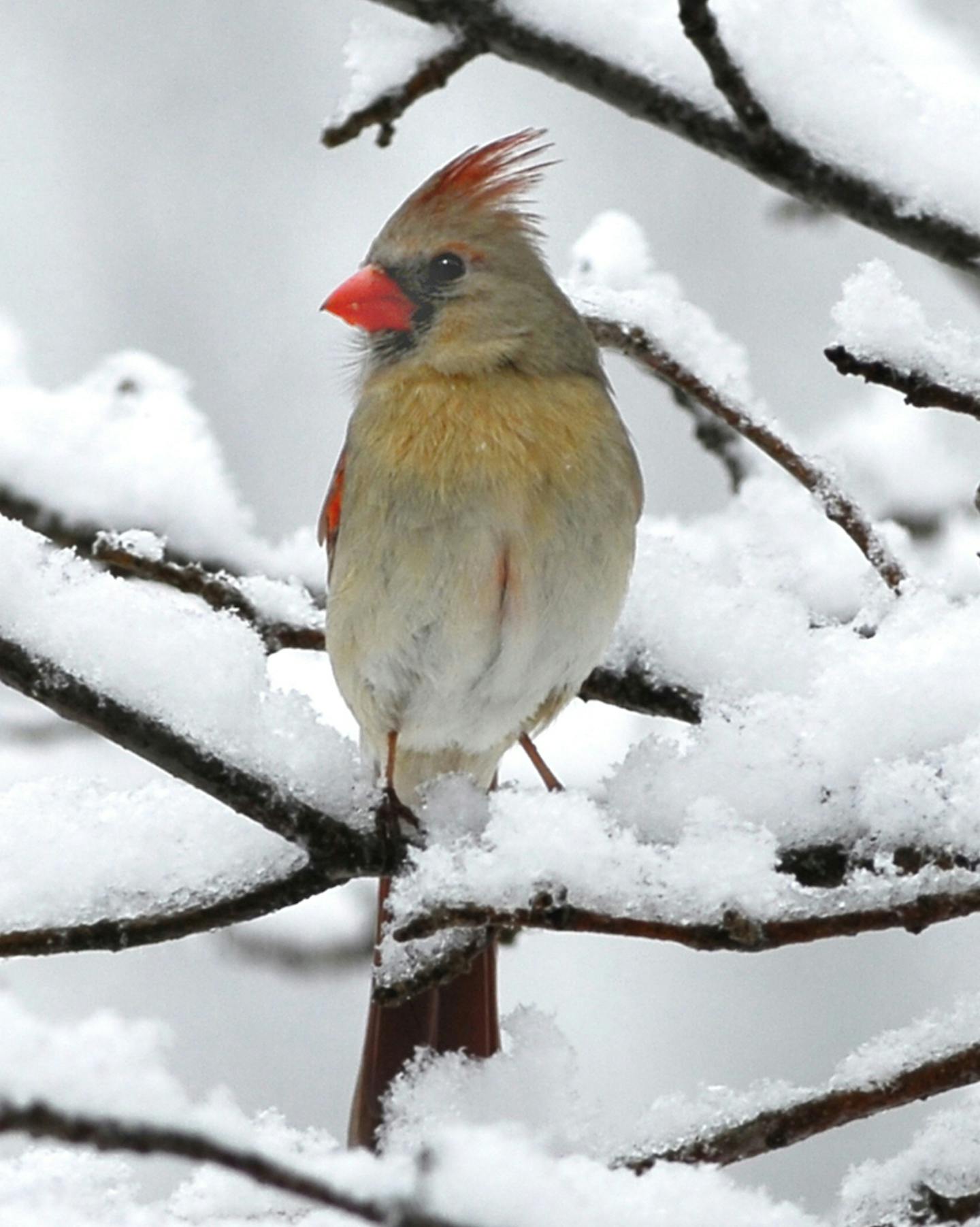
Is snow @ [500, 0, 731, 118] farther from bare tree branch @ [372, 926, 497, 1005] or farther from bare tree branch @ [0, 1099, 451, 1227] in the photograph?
bare tree branch @ [0, 1099, 451, 1227]

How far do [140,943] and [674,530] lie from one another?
6.44 ft

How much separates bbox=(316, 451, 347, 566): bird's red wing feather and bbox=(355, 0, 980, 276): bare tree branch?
124cm

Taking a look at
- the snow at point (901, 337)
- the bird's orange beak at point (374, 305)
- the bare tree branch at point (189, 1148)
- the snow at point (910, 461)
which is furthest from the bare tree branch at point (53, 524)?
the bare tree branch at point (189, 1148)

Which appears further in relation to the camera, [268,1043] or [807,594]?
[268,1043]

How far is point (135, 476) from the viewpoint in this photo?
2814mm

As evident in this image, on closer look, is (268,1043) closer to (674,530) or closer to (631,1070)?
(631,1070)

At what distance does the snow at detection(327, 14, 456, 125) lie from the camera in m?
1.49

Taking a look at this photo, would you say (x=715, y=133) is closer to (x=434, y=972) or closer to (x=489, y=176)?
(x=434, y=972)

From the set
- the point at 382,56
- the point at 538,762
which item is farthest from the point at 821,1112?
the point at 538,762

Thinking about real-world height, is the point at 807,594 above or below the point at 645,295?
below

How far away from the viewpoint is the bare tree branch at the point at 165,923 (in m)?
1.52

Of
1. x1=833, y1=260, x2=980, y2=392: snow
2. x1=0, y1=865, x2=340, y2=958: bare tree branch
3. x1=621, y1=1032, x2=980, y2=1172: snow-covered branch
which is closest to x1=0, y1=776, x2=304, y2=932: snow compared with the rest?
x1=0, y1=865, x2=340, y2=958: bare tree branch

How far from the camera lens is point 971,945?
14.6 feet

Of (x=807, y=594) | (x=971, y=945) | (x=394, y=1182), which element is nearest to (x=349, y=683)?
(x=807, y=594)
